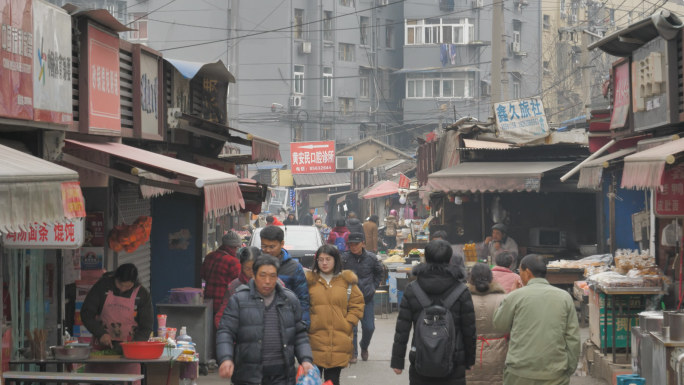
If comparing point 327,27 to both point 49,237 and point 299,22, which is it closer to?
point 299,22

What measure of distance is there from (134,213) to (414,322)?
6542 mm

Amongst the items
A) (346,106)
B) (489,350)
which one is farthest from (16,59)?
(346,106)

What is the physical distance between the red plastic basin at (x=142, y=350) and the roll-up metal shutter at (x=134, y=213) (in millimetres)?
3486

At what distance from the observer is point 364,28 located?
213ft

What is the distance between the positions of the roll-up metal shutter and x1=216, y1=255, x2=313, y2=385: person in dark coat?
503 centimetres

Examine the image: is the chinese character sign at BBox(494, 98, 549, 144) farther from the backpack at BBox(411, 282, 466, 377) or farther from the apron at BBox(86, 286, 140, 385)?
the backpack at BBox(411, 282, 466, 377)

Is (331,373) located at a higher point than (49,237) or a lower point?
lower

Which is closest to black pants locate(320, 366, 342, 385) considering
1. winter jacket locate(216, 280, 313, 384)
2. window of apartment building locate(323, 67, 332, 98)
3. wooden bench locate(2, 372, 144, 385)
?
winter jacket locate(216, 280, 313, 384)

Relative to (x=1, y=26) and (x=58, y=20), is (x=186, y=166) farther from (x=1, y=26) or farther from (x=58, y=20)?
(x=1, y=26)

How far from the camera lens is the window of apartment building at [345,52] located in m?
63.5

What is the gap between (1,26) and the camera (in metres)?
7.46

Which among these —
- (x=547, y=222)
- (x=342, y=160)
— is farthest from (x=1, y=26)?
(x=342, y=160)

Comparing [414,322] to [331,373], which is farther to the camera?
[331,373]

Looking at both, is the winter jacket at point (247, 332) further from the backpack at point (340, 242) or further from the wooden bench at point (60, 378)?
the backpack at point (340, 242)
